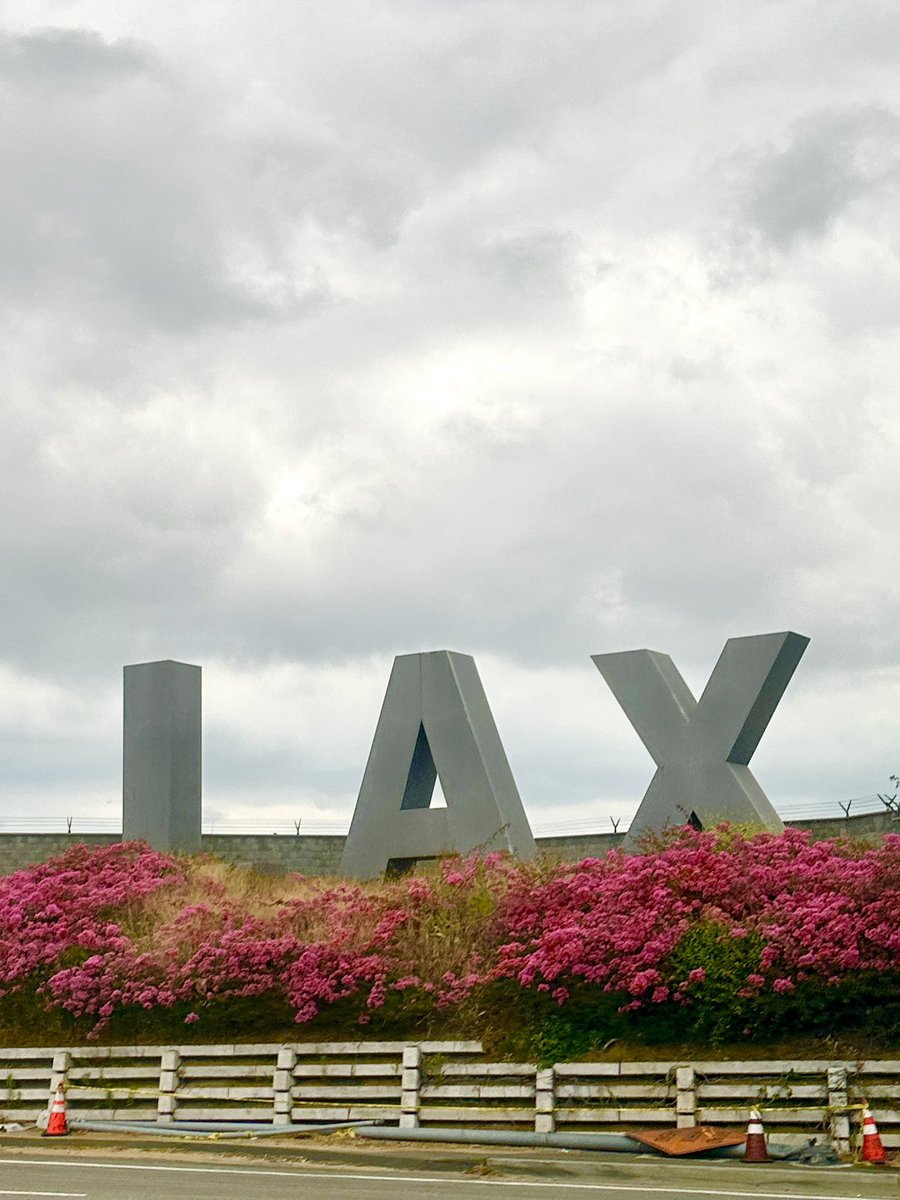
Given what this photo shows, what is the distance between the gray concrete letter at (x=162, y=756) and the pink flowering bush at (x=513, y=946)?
3075mm

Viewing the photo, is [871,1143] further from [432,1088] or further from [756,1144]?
[432,1088]

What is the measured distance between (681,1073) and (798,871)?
3709mm

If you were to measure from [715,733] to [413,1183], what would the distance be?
12.6 metres

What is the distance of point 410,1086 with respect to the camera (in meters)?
19.2

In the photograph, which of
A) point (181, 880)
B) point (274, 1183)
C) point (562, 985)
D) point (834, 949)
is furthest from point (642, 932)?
point (181, 880)

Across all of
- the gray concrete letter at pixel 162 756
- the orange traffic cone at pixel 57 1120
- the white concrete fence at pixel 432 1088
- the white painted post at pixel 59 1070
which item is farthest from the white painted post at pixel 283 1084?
the gray concrete letter at pixel 162 756

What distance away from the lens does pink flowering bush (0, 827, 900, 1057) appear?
724 inches

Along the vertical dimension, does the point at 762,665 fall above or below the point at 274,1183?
above

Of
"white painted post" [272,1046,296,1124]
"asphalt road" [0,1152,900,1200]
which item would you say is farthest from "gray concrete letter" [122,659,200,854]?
"asphalt road" [0,1152,900,1200]

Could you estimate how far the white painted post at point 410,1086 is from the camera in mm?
18891

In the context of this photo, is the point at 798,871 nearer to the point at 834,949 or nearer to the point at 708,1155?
the point at 834,949

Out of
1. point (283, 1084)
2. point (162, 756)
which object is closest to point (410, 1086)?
point (283, 1084)

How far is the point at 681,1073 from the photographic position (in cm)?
1755

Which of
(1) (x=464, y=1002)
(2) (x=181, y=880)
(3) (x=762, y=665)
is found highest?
(3) (x=762, y=665)
